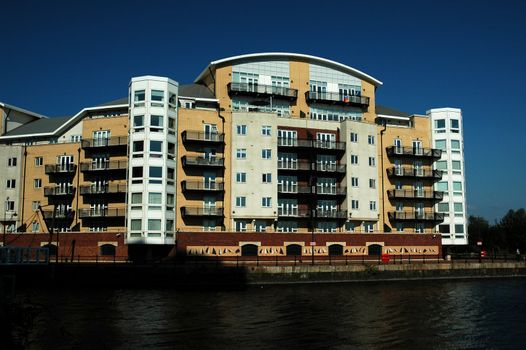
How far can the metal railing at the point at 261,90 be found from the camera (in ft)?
251

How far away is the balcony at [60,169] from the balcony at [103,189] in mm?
3324

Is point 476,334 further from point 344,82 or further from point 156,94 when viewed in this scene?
point 344,82

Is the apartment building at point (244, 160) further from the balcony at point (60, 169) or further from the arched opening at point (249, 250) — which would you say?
the arched opening at point (249, 250)

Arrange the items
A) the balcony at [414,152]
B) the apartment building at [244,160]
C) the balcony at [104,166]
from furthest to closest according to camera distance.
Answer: the balcony at [414,152] < the balcony at [104,166] < the apartment building at [244,160]

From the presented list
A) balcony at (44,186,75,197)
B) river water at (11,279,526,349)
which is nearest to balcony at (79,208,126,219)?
balcony at (44,186,75,197)

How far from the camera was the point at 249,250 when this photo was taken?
226 ft

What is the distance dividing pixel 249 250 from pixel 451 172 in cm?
3385

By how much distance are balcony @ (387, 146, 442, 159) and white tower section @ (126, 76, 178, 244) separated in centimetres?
2981

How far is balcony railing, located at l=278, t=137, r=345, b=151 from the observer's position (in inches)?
2906

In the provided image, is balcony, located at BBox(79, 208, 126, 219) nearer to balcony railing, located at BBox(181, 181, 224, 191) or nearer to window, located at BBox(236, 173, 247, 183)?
balcony railing, located at BBox(181, 181, 224, 191)

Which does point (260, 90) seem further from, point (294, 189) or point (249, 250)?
point (249, 250)

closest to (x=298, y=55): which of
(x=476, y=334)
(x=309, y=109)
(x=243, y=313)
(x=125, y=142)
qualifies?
(x=309, y=109)

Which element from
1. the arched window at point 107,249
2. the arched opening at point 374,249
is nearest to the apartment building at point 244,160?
the arched window at point 107,249

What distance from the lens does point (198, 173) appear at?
71.7m
